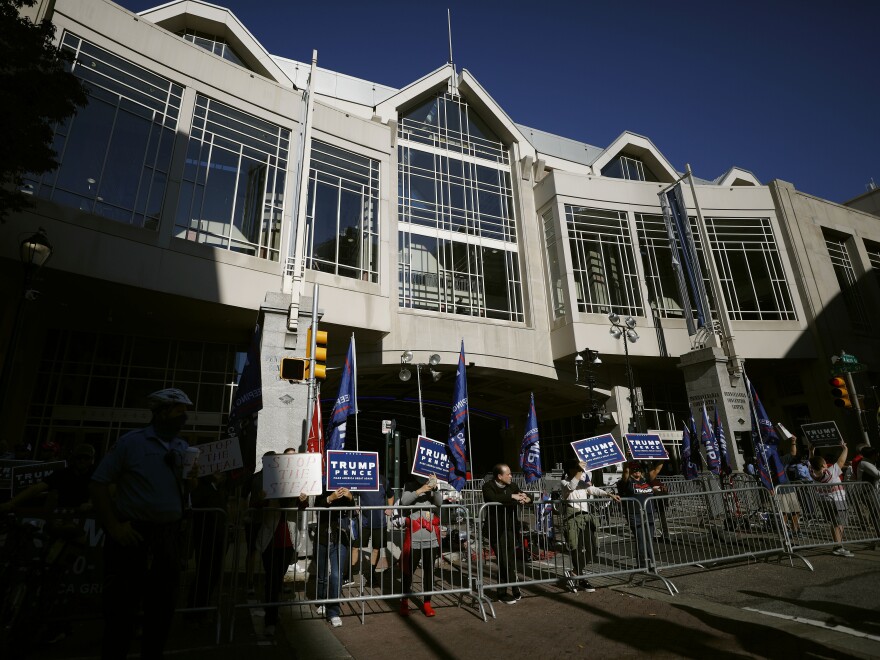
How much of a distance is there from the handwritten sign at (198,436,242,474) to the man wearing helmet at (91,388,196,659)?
3.45 meters

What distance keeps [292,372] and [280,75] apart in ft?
55.6

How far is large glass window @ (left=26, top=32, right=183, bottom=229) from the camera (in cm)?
1401

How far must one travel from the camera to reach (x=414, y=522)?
693 cm

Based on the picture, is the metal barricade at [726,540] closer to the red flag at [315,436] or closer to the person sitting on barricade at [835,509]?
the person sitting on barricade at [835,509]

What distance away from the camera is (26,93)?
9109 millimetres

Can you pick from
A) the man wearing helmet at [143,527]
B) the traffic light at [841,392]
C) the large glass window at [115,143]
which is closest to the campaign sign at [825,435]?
the traffic light at [841,392]

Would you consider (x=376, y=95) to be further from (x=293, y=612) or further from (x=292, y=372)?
(x=293, y=612)

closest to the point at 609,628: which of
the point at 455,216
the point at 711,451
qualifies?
the point at 711,451

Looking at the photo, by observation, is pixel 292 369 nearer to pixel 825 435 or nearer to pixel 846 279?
pixel 825 435

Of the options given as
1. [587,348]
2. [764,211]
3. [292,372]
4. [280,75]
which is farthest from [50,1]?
[764,211]

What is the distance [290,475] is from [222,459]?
53.3 inches

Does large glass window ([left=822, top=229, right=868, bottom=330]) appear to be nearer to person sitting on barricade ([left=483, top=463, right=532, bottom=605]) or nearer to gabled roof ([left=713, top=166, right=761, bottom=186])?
gabled roof ([left=713, top=166, right=761, bottom=186])

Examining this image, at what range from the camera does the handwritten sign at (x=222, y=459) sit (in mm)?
7352

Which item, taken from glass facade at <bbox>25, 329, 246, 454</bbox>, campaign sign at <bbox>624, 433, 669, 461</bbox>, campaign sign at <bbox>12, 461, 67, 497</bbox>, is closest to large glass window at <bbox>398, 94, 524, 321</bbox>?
glass facade at <bbox>25, 329, 246, 454</bbox>
